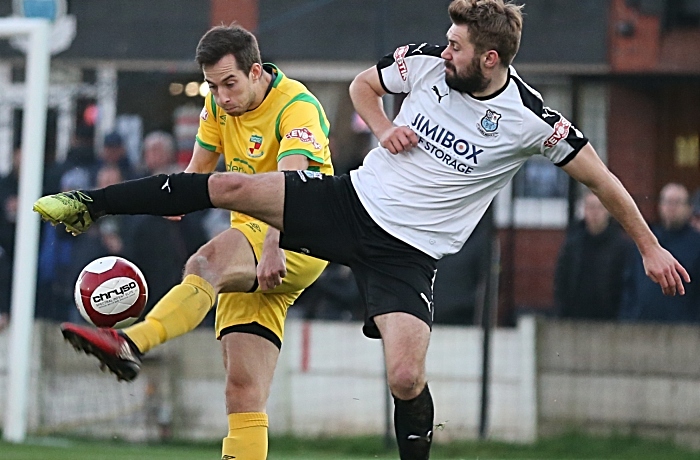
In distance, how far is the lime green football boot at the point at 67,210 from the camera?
583 centimetres

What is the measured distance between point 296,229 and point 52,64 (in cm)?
712

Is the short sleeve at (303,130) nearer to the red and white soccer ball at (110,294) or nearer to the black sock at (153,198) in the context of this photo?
the black sock at (153,198)

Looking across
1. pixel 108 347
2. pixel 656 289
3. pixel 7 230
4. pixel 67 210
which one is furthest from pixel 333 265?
pixel 108 347

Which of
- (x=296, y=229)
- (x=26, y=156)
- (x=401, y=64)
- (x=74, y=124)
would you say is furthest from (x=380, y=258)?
(x=74, y=124)

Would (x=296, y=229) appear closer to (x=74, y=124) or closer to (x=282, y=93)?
(x=282, y=93)

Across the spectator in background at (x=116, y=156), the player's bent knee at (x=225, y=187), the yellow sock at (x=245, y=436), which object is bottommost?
the yellow sock at (x=245, y=436)

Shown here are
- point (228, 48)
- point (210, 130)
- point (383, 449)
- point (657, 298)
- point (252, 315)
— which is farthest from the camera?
point (383, 449)

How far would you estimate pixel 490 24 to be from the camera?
243 inches

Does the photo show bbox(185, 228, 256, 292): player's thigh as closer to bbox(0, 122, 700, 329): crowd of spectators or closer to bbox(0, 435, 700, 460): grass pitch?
bbox(0, 435, 700, 460): grass pitch

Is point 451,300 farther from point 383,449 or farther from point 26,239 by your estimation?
point 26,239

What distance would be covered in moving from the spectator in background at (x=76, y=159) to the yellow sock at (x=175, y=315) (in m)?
5.90

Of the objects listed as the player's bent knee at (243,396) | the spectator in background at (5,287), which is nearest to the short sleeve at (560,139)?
the player's bent knee at (243,396)

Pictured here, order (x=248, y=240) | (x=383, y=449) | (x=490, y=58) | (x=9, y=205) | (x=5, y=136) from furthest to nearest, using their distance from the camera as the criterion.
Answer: (x=5, y=136)
(x=9, y=205)
(x=383, y=449)
(x=248, y=240)
(x=490, y=58)

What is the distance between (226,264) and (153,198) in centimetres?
62
